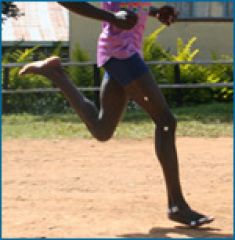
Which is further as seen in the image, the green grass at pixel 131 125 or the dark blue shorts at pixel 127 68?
the green grass at pixel 131 125

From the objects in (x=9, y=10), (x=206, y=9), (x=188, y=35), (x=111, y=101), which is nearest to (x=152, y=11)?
(x=111, y=101)

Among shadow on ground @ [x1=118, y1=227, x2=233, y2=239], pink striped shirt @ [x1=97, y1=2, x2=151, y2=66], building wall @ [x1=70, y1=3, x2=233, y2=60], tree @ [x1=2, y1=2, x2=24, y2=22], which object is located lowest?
shadow on ground @ [x1=118, y1=227, x2=233, y2=239]

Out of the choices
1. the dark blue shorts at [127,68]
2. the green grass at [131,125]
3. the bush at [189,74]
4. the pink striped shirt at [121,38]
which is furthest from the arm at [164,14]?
the bush at [189,74]

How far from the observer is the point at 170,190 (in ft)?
15.9

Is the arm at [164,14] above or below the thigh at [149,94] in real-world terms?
above

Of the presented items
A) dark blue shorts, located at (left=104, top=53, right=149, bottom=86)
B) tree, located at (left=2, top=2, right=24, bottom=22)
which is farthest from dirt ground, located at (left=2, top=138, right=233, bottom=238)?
tree, located at (left=2, top=2, right=24, bottom=22)

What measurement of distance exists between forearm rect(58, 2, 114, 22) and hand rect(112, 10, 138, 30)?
37 millimetres

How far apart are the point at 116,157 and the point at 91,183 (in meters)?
1.73

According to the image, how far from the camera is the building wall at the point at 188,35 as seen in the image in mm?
17781

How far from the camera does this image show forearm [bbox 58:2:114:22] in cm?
462

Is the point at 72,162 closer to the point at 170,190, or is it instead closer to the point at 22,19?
the point at 170,190

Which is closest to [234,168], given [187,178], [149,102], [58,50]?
[187,178]

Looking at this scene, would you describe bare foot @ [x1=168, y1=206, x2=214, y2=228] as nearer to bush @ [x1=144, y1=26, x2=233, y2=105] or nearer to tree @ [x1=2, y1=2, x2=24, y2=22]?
bush @ [x1=144, y1=26, x2=233, y2=105]

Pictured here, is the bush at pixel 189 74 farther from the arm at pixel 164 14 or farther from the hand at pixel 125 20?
the hand at pixel 125 20
